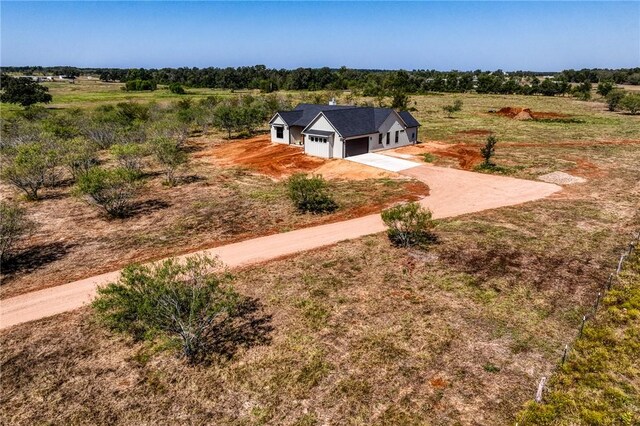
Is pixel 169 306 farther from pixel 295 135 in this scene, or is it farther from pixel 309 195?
pixel 295 135

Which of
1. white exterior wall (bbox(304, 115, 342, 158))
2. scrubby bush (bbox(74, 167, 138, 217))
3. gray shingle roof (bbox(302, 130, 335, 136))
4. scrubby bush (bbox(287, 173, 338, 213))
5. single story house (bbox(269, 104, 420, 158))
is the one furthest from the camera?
single story house (bbox(269, 104, 420, 158))

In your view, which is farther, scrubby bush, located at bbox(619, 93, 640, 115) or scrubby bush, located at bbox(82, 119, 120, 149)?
scrubby bush, located at bbox(619, 93, 640, 115)

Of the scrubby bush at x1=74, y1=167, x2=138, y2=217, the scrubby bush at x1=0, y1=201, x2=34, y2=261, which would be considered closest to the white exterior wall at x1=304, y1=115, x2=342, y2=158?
the scrubby bush at x1=74, y1=167, x2=138, y2=217

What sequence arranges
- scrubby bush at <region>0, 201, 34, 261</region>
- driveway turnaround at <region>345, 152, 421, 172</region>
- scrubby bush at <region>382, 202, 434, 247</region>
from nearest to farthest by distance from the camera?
scrubby bush at <region>0, 201, 34, 261</region>
scrubby bush at <region>382, 202, 434, 247</region>
driveway turnaround at <region>345, 152, 421, 172</region>

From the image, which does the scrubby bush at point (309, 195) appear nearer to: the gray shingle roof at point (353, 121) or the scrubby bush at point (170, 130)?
the gray shingle roof at point (353, 121)

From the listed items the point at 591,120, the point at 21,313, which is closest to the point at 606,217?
the point at 21,313

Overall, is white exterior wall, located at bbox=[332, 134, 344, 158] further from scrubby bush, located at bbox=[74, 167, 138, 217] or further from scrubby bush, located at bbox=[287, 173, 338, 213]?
scrubby bush, located at bbox=[74, 167, 138, 217]
